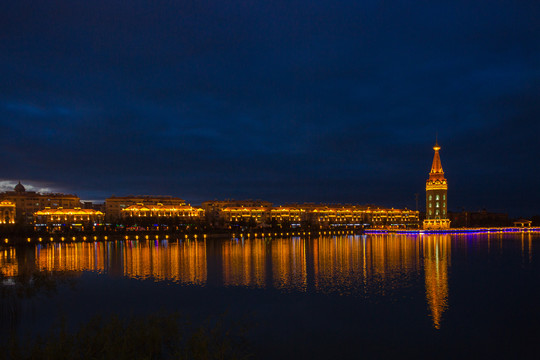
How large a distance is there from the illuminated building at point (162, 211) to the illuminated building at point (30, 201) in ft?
51.0

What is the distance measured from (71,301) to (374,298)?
11.4 meters

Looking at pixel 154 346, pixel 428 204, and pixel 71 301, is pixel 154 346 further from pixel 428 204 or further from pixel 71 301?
pixel 428 204

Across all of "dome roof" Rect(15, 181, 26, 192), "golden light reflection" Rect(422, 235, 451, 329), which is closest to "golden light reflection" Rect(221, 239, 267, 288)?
"golden light reflection" Rect(422, 235, 451, 329)

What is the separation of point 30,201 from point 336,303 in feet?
354

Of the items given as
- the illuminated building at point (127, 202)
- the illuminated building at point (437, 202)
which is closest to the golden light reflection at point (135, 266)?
the illuminated building at point (437, 202)

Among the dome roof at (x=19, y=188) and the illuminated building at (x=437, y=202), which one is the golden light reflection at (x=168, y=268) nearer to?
the illuminated building at (x=437, y=202)

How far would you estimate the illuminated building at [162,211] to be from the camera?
11219 centimetres

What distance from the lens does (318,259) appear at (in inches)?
1262

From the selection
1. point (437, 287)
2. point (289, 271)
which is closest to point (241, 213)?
point (289, 271)

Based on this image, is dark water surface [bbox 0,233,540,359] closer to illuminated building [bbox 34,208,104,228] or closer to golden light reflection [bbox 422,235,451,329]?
golden light reflection [bbox 422,235,451,329]

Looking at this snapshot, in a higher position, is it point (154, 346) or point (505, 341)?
point (154, 346)

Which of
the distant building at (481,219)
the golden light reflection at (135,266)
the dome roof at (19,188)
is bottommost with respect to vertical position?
the distant building at (481,219)

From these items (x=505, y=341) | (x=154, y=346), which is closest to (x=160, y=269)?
(x=154, y=346)

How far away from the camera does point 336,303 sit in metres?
16.6
